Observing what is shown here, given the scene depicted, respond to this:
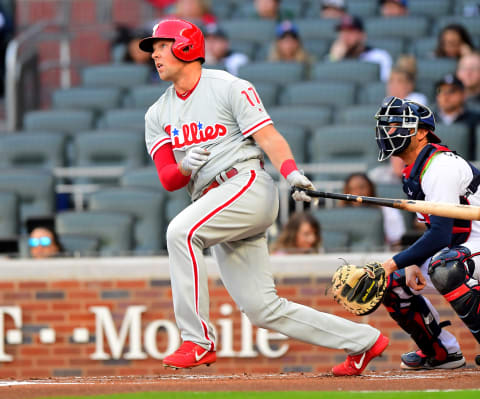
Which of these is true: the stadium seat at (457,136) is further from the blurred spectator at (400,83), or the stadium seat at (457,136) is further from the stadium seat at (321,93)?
the stadium seat at (321,93)

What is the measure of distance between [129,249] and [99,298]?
96cm

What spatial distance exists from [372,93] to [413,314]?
5021 millimetres

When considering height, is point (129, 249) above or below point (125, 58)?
below

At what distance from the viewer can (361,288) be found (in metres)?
4.97

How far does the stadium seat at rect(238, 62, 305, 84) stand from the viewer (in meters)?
10.6

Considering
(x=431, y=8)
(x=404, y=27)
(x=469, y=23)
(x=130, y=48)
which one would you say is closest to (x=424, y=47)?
(x=404, y=27)

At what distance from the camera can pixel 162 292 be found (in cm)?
731

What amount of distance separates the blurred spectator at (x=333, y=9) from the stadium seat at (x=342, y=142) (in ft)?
12.1

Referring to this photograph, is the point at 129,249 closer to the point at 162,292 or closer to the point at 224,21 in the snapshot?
the point at 162,292

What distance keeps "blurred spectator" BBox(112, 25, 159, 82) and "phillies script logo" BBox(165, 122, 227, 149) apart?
20.9 feet

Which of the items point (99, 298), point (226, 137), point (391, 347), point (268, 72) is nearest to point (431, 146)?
point (226, 137)

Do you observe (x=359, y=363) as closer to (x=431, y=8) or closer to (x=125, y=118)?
(x=125, y=118)

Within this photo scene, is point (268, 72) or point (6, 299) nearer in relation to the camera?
point (6, 299)

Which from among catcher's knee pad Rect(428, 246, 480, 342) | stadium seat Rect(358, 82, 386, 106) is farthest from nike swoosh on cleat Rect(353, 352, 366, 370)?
stadium seat Rect(358, 82, 386, 106)
